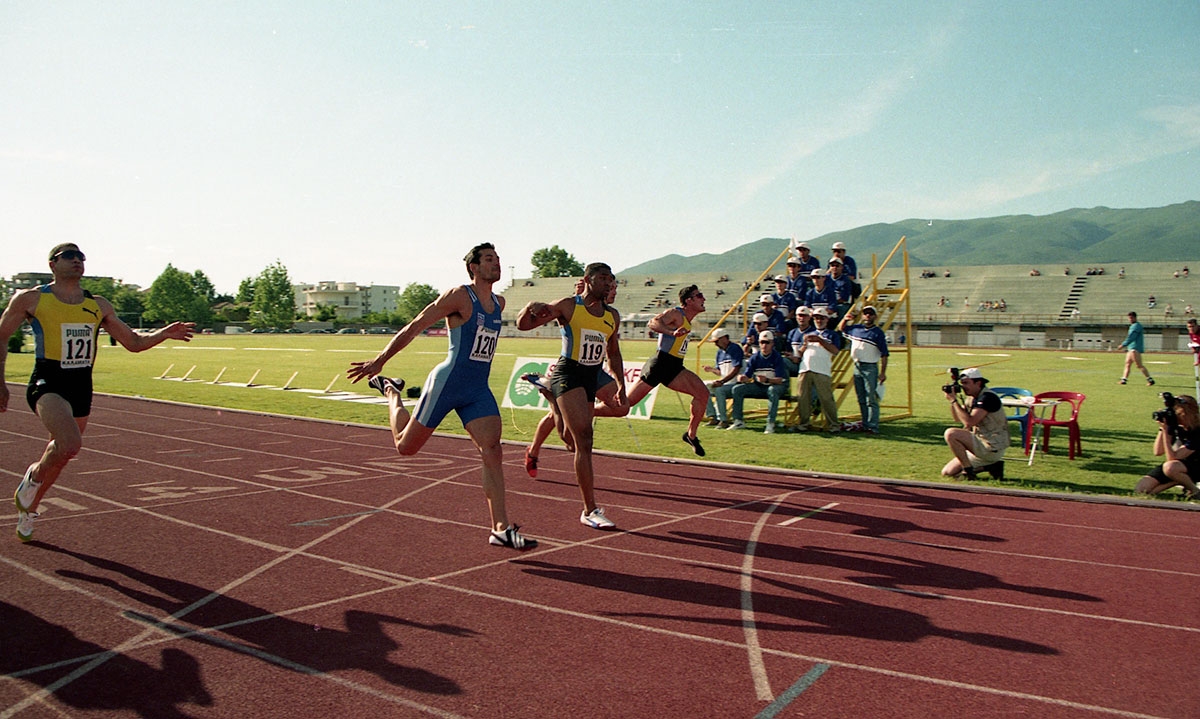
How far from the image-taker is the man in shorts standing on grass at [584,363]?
6785 mm

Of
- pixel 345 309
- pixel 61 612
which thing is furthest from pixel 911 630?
pixel 345 309

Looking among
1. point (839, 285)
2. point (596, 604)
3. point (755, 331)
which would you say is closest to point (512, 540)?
point (596, 604)

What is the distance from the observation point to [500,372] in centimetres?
2627

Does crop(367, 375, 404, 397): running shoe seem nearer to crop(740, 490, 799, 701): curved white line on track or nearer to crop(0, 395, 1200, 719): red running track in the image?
crop(0, 395, 1200, 719): red running track

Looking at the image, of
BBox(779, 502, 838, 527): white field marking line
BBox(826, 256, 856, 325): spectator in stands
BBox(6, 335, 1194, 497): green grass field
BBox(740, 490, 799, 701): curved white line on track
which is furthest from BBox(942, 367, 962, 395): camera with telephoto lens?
BBox(826, 256, 856, 325): spectator in stands

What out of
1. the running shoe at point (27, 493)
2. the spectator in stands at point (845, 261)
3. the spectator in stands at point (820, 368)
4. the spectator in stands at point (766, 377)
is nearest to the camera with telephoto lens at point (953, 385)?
the spectator in stands at point (820, 368)

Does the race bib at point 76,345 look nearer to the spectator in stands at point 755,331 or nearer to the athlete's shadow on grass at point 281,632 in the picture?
the athlete's shadow on grass at point 281,632

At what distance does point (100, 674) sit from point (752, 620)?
3.42 metres

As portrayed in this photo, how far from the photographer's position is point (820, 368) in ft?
42.6

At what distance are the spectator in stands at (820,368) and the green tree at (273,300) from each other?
122188 mm

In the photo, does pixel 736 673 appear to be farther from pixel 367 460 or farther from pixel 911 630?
pixel 367 460

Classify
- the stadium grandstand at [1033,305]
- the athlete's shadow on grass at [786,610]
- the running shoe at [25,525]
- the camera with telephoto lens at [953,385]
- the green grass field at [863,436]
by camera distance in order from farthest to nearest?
the stadium grandstand at [1033,305]
the green grass field at [863,436]
the camera with telephoto lens at [953,385]
the running shoe at [25,525]
the athlete's shadow on grass at [786,610]

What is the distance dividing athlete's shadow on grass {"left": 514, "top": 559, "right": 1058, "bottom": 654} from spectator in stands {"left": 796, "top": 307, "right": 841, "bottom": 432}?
312 inches

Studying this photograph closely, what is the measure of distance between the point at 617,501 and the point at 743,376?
6.06 m
